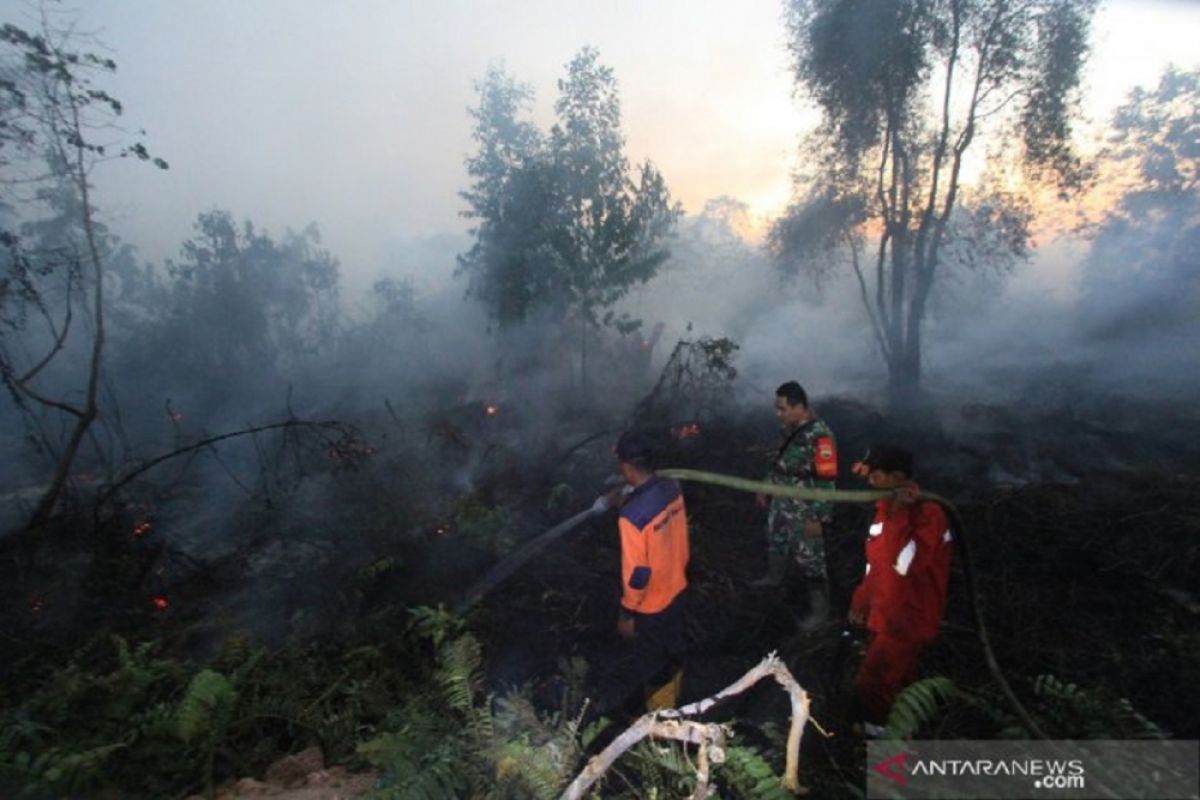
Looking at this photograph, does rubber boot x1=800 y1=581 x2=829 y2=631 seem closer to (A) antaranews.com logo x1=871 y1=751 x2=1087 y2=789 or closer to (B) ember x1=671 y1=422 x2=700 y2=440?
(A) antaranews.com logo x1=871 y1=751 x2=1087 y2=789

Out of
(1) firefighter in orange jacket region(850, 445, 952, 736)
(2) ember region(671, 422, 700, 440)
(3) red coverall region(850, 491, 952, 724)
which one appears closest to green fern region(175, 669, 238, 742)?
(1) firefighter in orange jacket region(850, 445, 952, 736)

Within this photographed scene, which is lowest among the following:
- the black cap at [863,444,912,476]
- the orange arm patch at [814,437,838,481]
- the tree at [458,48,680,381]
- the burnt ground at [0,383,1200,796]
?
the burnt ground at [0,383,1200,796]

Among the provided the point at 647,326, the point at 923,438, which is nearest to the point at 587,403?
the point at 923,438

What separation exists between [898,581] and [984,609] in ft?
8.25

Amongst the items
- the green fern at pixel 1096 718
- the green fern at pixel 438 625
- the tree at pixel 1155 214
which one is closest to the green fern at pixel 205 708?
the green fern at pixel 438 625

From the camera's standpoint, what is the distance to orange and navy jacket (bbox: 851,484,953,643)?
3.02 m

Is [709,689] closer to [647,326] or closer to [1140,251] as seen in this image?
[647,326]

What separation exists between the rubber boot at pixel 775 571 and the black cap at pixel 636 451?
8.81 ft

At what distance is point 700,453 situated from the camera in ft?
32.3

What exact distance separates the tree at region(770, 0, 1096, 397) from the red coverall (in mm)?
11326

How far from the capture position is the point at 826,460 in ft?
14.8

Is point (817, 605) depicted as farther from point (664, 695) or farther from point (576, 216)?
point (576, 216)

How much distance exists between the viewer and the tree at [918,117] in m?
11.0

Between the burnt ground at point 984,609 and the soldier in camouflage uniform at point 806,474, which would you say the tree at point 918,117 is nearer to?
the burnt ground at point 984,609
